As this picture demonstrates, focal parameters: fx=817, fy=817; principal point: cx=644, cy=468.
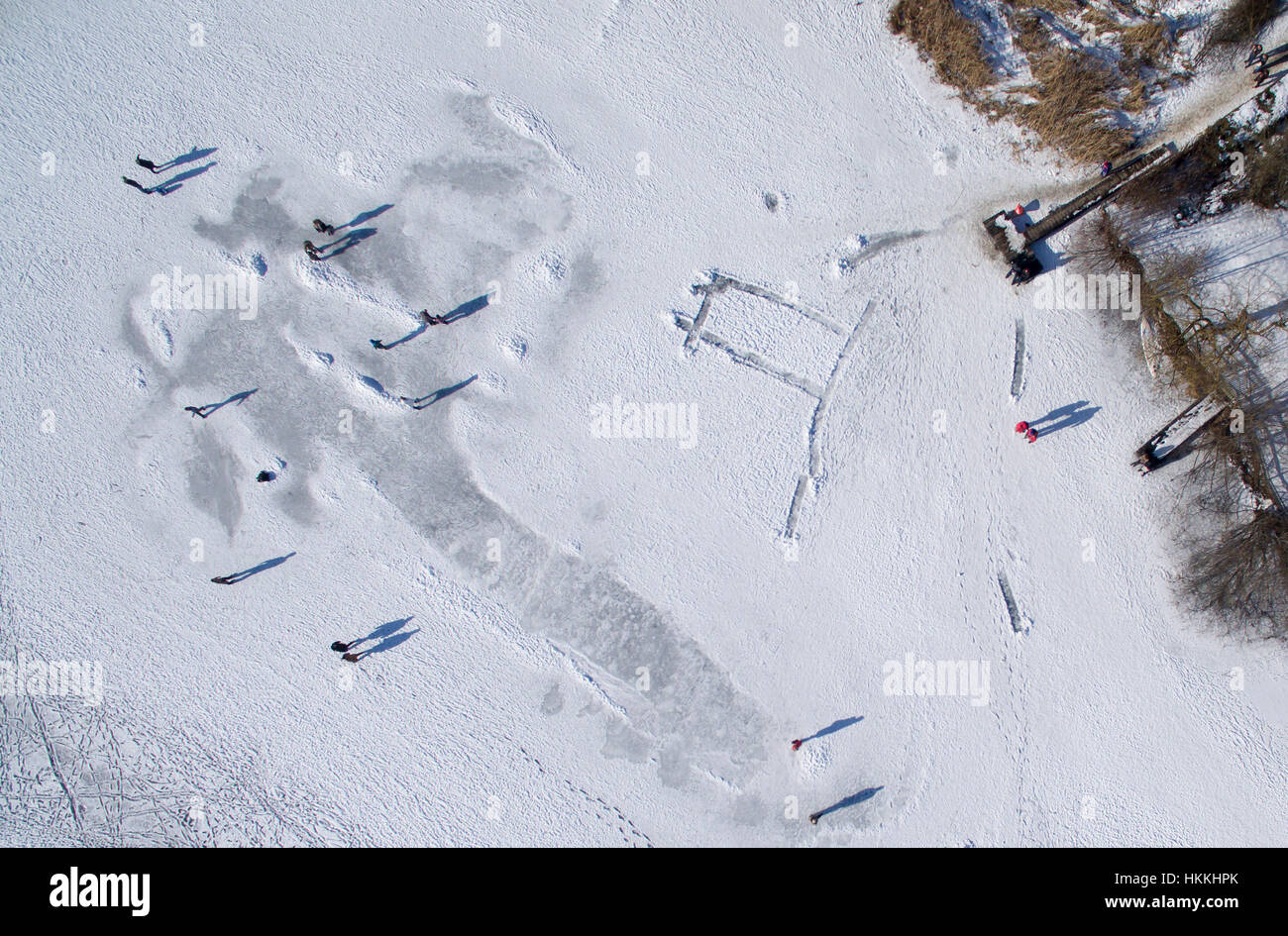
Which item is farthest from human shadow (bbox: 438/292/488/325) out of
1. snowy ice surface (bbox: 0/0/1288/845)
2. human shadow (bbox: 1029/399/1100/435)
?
human shadow (bbox: 1029/399/1100/435)

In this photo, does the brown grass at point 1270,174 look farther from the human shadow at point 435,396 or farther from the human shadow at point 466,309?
the human shadow at point 435,396

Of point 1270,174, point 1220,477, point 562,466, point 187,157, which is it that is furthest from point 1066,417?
point 187,157

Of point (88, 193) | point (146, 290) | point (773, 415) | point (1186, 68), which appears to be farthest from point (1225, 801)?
point (88, 193)

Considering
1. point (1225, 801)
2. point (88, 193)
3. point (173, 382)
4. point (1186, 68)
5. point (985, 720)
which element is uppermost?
point (1186, 68)

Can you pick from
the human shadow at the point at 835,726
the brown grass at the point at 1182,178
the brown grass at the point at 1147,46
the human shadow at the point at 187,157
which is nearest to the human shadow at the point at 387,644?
the human shadow at the point at 835,726

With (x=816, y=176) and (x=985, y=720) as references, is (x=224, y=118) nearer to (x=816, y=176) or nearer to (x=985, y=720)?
(x=816, y=176)

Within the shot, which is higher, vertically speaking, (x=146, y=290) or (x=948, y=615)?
(x=146, y=290)

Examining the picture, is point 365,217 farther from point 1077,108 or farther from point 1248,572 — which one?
point 1248,572
